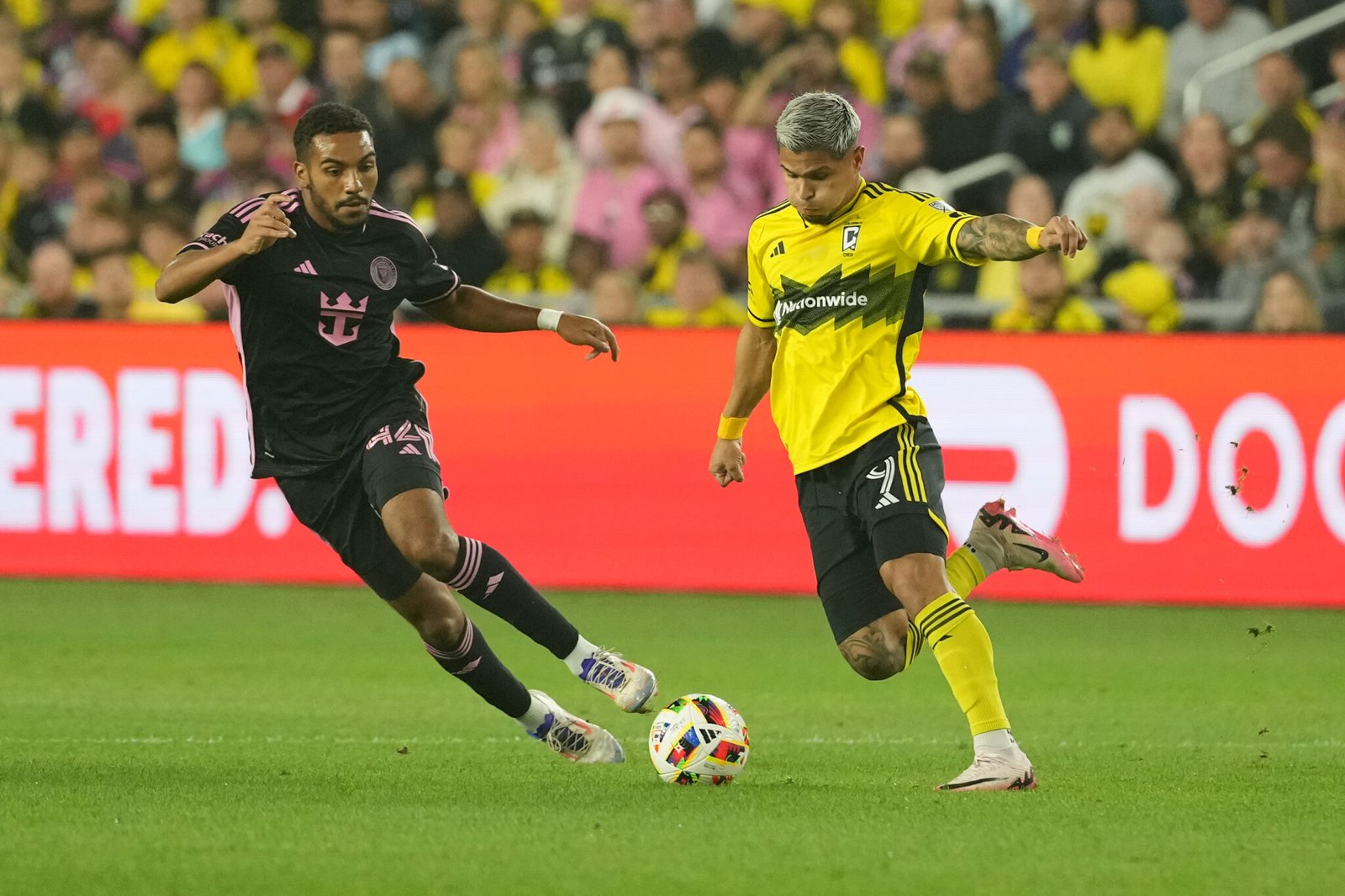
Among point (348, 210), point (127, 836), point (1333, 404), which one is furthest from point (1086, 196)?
point (127, 836)

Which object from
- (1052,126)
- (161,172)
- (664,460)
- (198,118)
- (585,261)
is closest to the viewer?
(664,460)

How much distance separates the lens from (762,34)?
13688 millimetres

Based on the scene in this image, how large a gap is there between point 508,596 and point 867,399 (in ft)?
4.26

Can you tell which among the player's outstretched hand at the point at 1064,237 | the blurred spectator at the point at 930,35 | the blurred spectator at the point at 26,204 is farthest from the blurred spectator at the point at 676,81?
the player's outstretched hand at the point at 1064,237

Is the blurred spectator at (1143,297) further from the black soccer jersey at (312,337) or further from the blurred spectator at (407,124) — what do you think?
the black soccer jersey at (312,337)

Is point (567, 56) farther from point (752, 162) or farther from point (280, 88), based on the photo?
point (280, 88)

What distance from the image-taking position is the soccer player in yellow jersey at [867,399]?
5750 millimetres

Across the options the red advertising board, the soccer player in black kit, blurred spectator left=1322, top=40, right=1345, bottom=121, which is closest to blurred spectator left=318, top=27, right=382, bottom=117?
the red advertising board

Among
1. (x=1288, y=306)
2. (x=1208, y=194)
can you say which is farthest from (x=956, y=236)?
(x=1208, y=194)

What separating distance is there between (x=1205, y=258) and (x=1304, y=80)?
1.68m

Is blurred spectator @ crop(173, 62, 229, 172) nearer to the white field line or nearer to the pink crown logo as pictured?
the white field line

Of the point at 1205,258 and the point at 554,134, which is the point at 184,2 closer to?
the point at 554,134

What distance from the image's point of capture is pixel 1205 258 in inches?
477

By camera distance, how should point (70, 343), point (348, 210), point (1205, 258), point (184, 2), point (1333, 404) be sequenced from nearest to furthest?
point (348, 210) < point (1333, 404) < point (70, 343) < point (1205, 258) < point (184, 2)
